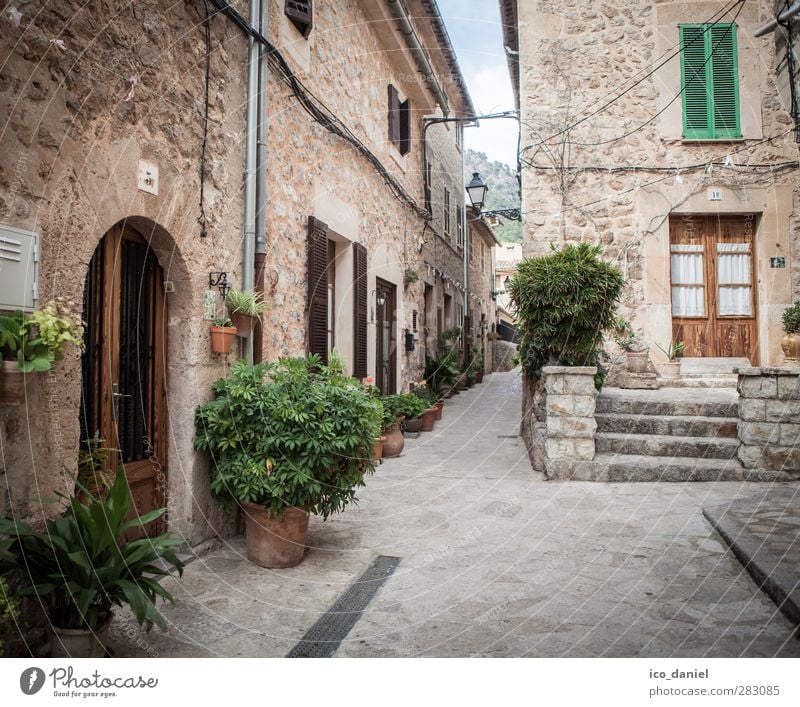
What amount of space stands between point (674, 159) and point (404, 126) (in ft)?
11.9

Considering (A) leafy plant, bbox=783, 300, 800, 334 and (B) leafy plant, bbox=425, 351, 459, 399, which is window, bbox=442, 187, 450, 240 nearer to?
(B) leafy plant, bbox=425, 351, 459, 399

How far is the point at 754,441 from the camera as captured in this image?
4.52 metres

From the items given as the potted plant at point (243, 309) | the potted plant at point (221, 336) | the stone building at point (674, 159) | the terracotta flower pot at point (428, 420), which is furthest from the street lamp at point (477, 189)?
the potted plant at point (221, 336)

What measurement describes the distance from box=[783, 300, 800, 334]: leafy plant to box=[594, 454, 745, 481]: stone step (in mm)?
2059

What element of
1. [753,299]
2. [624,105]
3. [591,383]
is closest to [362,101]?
[624,105]

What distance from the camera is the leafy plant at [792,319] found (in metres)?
5.67

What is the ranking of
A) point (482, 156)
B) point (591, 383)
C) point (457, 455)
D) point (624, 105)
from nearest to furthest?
point (591, 383), point (457, 455), point (624, 105), point (482, 156)

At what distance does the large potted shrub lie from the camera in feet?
9.41

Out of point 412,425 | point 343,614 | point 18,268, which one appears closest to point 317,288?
point 18,268

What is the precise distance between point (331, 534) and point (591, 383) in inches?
102

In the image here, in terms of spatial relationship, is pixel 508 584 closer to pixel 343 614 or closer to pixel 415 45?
pixel 343 614

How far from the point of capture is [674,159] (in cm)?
672

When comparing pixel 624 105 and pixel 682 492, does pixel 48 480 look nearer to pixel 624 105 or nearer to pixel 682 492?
pixel 682 492

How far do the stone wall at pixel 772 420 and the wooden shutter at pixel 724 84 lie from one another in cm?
368
